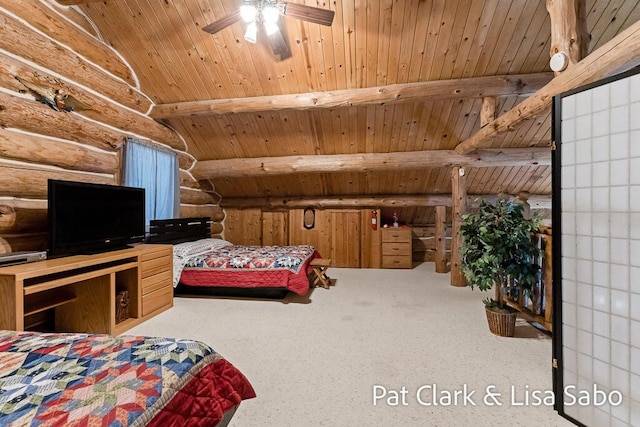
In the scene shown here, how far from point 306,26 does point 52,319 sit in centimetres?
405

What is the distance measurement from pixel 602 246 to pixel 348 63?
123 inches

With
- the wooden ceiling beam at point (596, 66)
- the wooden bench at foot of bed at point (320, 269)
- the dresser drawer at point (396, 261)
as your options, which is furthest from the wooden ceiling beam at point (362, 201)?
the wooden ceiling beam at point (596, 66)

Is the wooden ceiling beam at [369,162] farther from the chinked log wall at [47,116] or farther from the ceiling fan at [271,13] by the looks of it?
the ceiling fan at [271,13]

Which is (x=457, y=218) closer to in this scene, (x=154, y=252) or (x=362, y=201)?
(x=362, y=201)

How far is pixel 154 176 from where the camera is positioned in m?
4.16

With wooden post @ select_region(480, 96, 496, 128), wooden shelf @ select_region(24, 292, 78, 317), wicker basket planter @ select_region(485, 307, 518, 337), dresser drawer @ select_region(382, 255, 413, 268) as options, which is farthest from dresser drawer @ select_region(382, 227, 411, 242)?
wooden shelf @ select_region(24, 292, 78, 317)

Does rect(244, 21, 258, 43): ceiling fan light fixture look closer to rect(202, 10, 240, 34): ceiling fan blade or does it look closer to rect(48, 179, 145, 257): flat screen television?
rect(202, 10, 240, 34): ceiling fan blade

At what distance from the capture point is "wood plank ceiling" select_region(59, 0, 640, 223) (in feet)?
9.62

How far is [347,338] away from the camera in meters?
2.51

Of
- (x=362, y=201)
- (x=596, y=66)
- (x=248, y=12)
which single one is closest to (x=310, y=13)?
(x=248, y=12)

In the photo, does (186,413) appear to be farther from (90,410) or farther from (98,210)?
(98,210)

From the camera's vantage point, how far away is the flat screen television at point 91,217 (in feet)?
7.73

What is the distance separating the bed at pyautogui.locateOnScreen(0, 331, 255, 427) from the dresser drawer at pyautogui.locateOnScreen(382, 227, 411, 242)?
461 cm

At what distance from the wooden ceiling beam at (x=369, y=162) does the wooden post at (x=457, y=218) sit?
0.25 meters
